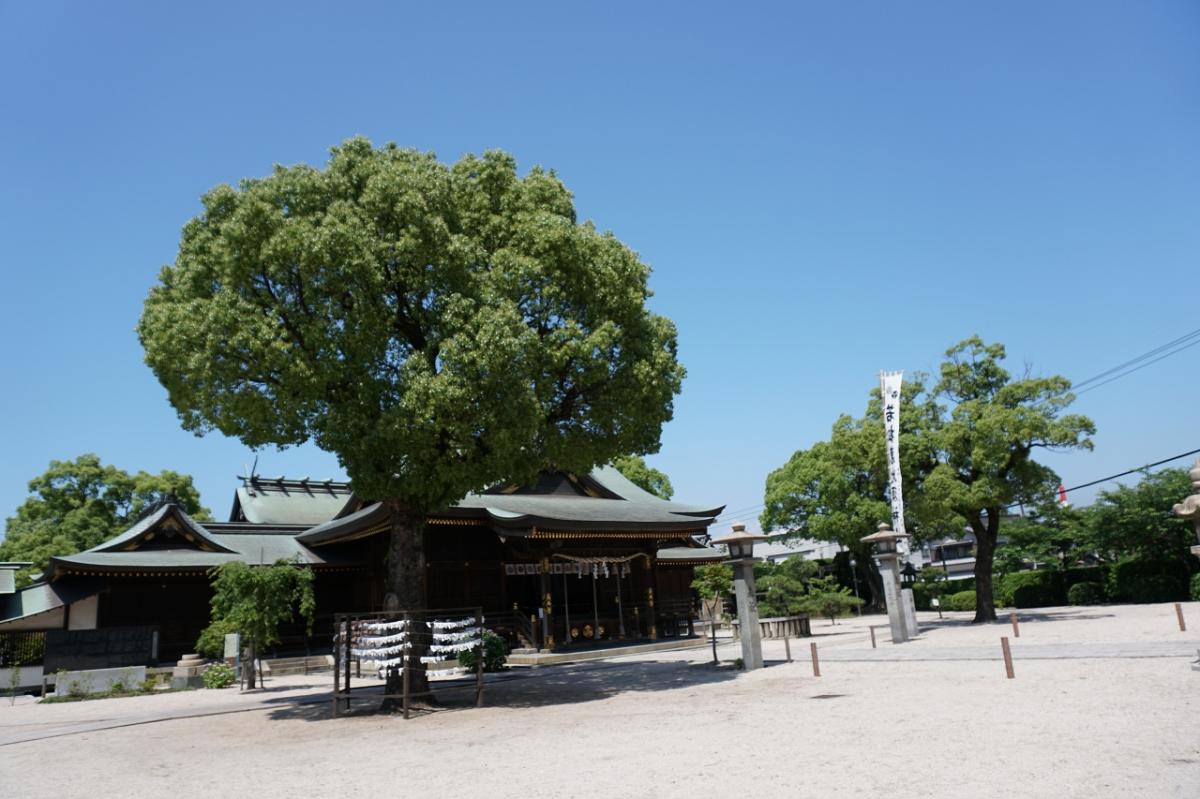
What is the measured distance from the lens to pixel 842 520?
3541 cm

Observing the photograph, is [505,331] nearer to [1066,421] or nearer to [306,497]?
[1066,421]

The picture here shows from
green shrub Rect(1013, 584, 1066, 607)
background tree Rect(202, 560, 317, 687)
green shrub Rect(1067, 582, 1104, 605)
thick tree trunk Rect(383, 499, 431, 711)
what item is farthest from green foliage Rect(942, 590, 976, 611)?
thick tree trunk Rect(383, 499, 431, 711)

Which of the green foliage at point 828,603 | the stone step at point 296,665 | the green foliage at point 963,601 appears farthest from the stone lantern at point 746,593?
the green foliage at point 963,601

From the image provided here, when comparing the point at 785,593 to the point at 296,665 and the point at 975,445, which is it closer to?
the point at 975,445

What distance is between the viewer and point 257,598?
63.9 ft

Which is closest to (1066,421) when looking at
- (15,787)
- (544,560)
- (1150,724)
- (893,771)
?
(544,560)

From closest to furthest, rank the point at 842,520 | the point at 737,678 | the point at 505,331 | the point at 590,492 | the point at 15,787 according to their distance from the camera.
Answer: the point at 15,787 < the point at 505,331 < the point at 737,678 < the point at 590,492 < the point at 842,520

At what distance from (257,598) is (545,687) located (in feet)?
26.8

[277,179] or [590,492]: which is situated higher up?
[277,179]

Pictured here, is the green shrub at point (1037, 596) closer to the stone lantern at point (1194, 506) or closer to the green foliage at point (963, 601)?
the green foliage at point (963, 601)

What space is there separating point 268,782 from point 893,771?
6.31 m

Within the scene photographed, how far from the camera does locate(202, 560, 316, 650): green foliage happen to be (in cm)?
1927

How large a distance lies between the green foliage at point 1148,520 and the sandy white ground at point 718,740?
17.7 metres

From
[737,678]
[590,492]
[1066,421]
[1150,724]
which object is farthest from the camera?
[590,492]
